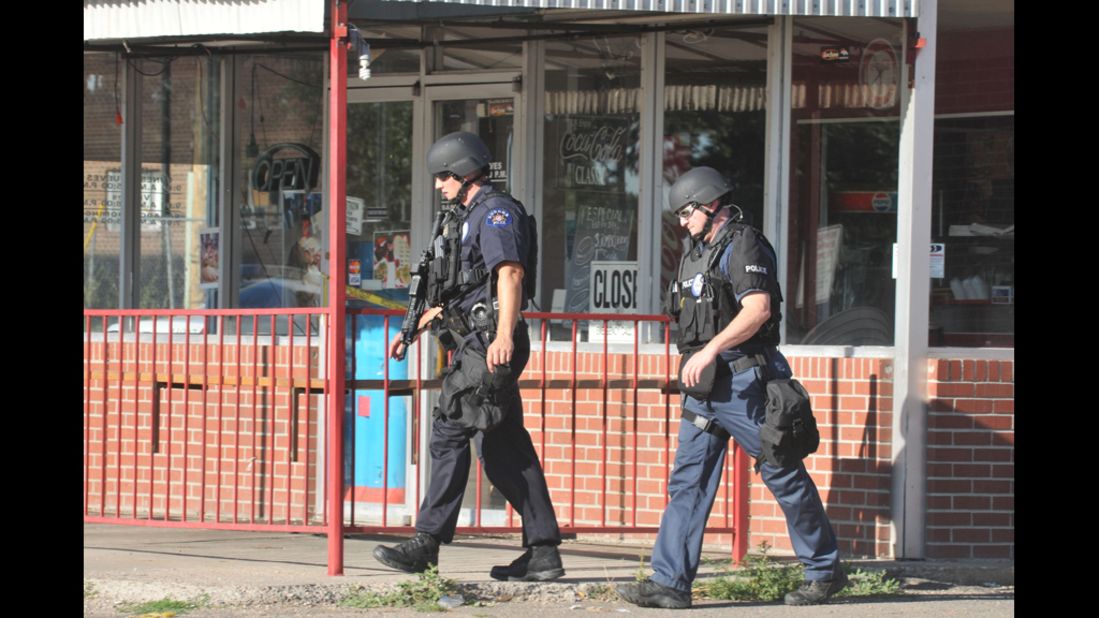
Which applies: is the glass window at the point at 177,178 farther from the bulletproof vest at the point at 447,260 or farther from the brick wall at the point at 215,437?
the bulletproof vest at the point at 447,260

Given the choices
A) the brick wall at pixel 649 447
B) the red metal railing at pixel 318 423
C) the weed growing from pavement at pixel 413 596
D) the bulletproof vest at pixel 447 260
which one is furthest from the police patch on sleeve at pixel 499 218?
the weed growing from pavement at pixel 413 596

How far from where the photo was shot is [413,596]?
6223 mm

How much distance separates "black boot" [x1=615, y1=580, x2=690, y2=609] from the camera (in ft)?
20.5

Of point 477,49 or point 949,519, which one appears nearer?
point 949,519

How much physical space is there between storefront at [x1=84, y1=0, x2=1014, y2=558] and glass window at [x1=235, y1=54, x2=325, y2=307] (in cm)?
1

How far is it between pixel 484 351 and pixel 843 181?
8.46ft

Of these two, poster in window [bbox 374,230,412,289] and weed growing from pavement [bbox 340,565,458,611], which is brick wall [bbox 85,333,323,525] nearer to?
poster in window [bbox 374,230,412,289]

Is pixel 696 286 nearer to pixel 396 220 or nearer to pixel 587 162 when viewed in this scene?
pixel 587 162

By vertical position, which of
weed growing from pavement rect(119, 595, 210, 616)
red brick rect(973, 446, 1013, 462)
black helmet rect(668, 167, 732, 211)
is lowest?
weed growing from pavement rect(119, 595, 210, 616)

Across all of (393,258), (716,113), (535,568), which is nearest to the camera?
(535,568)

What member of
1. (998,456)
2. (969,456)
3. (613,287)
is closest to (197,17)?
(613,287)

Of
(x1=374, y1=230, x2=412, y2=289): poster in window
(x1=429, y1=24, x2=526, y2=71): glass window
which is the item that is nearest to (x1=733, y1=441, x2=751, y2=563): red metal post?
(x1=374, y1=230, x2=412, y2=289): poster in window

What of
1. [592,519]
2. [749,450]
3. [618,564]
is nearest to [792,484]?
[749,450]

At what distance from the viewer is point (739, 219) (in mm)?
6316
